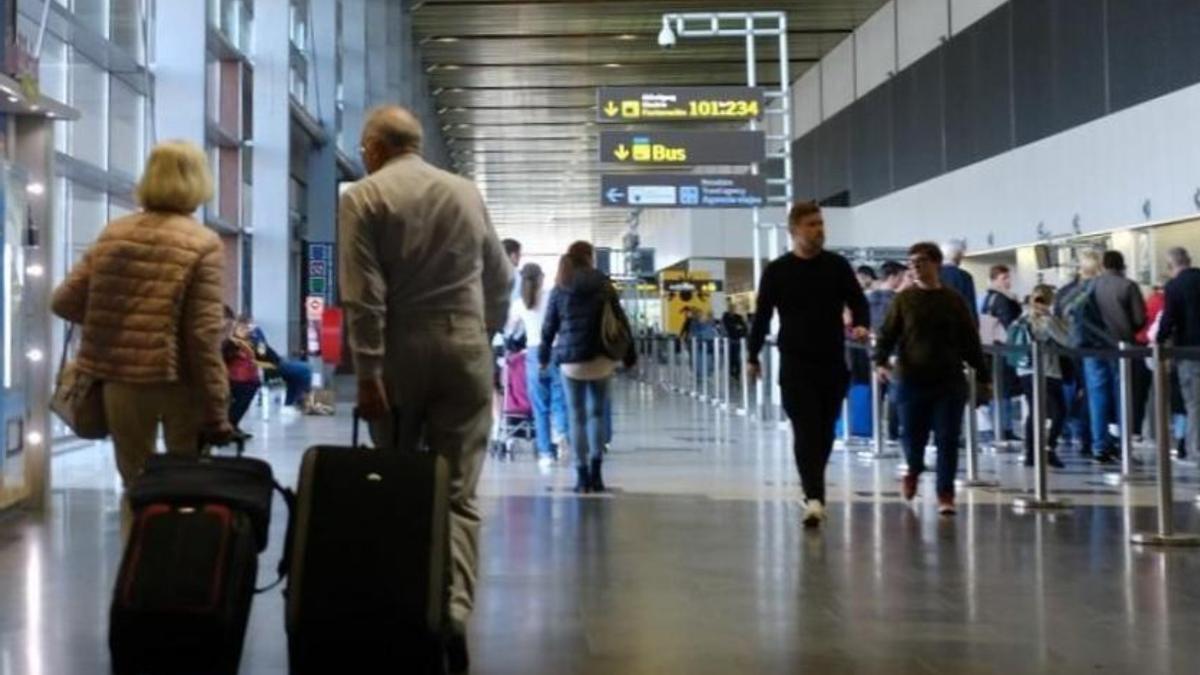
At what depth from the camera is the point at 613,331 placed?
9.33 metres

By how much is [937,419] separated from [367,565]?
5.38 meters

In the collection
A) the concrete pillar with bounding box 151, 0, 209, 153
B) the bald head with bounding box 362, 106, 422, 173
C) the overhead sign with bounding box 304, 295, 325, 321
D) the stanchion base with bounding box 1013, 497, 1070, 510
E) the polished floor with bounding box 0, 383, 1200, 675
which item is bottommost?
the polished floor with bounding box 0, 383, 1200, 675

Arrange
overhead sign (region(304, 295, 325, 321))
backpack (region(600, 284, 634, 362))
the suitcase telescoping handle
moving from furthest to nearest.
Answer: overhead sign (region(304, 295, 325, 321)), backpack (region(600, 284, 634, 362)), the suitcase telescoping handle

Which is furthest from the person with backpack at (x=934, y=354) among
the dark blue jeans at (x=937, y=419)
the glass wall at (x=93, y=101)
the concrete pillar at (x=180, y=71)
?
the concrete pillar at (x=180, y=71)

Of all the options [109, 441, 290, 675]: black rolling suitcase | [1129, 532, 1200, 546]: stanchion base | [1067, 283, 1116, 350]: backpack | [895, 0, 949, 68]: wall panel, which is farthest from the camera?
[895, 0, 949, 68]: wall panel

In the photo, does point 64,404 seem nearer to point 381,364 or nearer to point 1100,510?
point 381,364

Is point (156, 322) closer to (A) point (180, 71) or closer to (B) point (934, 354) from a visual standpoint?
(B) point (934, 354)

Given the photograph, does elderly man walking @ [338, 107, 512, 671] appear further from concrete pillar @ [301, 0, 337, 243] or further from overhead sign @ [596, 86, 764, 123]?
concrete pillar @ [301, 0, 337, 243]

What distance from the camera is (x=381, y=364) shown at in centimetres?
433

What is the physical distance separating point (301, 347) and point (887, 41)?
45.1ft

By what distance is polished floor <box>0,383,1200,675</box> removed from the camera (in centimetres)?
470

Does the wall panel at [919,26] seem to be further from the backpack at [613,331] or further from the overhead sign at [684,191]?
the backpack at [613,331]

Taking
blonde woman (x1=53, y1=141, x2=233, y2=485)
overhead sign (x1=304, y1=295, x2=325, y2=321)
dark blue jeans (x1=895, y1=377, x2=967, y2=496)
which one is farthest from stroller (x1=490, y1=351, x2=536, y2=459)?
overhead sign (x1=304, y1=295, x2=325, y2=321)

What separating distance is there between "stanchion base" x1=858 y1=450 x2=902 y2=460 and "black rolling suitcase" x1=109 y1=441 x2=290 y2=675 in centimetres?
899
